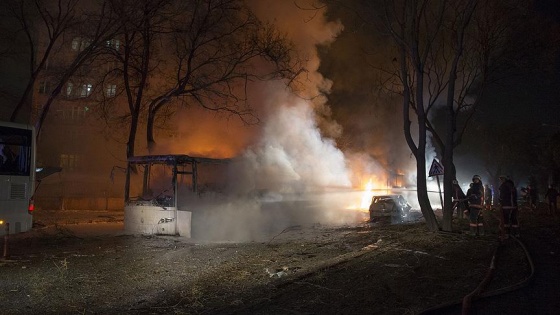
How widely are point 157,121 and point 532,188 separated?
22.1m

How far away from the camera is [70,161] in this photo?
36125 millimetres

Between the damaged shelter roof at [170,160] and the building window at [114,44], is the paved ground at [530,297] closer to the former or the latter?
the damaged shelter roof at [170,160]

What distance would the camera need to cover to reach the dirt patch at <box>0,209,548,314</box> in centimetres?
630

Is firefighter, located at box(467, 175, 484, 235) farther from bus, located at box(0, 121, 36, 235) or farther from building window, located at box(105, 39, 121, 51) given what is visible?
building window, located at box(105, 39, 121, 51)

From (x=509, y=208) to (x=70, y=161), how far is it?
33044 mm

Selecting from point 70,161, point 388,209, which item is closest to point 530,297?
point 388,209

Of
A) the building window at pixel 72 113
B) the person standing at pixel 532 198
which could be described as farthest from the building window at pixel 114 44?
the person standing at pixel 532 198

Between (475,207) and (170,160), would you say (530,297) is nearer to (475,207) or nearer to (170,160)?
(475,207)

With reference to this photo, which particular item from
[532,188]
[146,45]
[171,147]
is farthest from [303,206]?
[532,188]

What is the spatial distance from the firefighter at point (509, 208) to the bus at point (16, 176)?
502 inches

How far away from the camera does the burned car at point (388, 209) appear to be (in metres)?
19.6

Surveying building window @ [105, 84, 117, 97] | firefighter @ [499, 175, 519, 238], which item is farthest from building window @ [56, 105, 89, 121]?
firefighter @ [499, 175, 519, 238]

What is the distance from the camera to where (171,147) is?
66.0 feet

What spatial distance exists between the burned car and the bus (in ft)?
43.1
